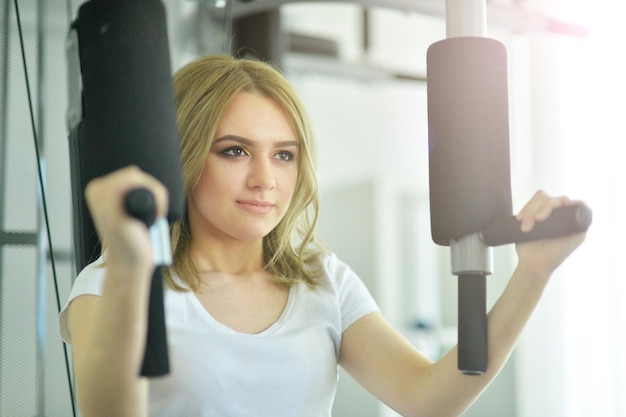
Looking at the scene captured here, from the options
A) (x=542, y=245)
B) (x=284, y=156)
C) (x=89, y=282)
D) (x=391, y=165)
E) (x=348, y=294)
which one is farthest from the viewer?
(x=391, y=165)

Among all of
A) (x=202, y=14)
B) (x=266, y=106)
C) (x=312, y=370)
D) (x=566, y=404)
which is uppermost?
(x=202, y=14)

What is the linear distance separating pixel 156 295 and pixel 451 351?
0.48m

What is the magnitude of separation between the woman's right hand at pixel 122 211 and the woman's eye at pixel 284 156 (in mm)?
504

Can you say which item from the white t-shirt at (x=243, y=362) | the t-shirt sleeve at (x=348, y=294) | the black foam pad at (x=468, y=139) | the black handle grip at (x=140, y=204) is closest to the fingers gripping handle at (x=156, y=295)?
the black handle grip at (x=140, y=204)

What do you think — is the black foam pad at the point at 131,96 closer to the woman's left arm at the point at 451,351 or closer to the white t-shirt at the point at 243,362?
the woman's left arm at the point at 451,351

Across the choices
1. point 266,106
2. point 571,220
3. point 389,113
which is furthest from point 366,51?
point 571,220

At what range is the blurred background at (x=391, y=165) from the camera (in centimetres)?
81

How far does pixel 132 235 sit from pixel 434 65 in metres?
0.30

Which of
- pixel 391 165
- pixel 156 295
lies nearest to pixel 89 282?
pixel 156 295

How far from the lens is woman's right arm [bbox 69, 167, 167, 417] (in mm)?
412

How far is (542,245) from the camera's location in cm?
66

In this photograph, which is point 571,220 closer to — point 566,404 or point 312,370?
point 312,370

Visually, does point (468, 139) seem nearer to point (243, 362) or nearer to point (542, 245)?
point (542, 245)

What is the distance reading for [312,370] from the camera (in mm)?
961
